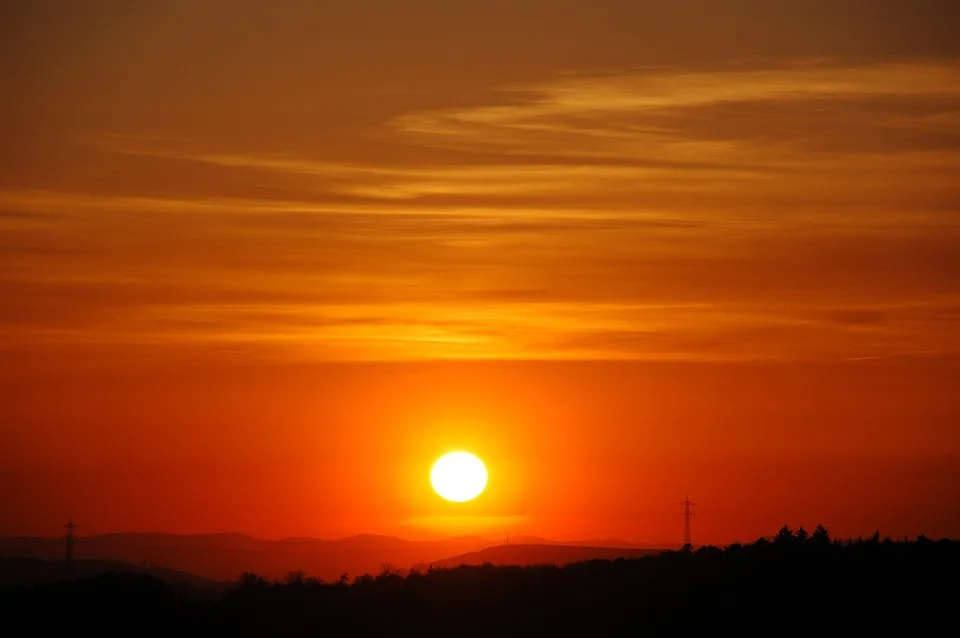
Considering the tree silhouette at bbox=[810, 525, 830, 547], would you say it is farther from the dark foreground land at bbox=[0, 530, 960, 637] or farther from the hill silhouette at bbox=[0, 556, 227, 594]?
the hill silhouette at bbox=[0, 556, 227, 594]

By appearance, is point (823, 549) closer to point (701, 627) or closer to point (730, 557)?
point (730, 557)

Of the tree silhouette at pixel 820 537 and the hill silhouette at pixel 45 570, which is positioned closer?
the tree silhouette at pixel 820 537

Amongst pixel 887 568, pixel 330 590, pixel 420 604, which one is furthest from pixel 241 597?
pixel 887 568

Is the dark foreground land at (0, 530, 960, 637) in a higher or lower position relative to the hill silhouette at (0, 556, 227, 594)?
lower

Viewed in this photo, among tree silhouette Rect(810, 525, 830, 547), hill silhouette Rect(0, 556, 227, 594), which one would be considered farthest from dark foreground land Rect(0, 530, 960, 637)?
hill silhouette Rect(0, 556, 227, 594)

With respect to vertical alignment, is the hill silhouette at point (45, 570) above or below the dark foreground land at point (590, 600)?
above

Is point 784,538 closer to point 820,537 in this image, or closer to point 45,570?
point 820,537

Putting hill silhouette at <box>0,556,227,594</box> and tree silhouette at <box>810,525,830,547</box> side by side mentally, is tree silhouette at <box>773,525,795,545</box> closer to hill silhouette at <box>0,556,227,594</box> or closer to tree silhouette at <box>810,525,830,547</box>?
tree silhouette at <box>810,525,830,547</box>

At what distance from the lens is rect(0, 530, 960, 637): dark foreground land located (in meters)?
48.1

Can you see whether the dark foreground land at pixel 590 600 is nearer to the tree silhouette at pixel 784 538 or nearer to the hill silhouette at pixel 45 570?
the tree silhouette at pixel 784 538

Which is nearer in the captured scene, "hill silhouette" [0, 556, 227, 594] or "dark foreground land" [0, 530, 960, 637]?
"dark foreground land" [0, 530, 960, 637]

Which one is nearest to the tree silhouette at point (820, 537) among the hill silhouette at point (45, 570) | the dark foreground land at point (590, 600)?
the dark foreground land at point (590, 600)

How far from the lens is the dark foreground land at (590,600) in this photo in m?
48.1

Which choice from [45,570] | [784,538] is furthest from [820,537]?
[45,570]
